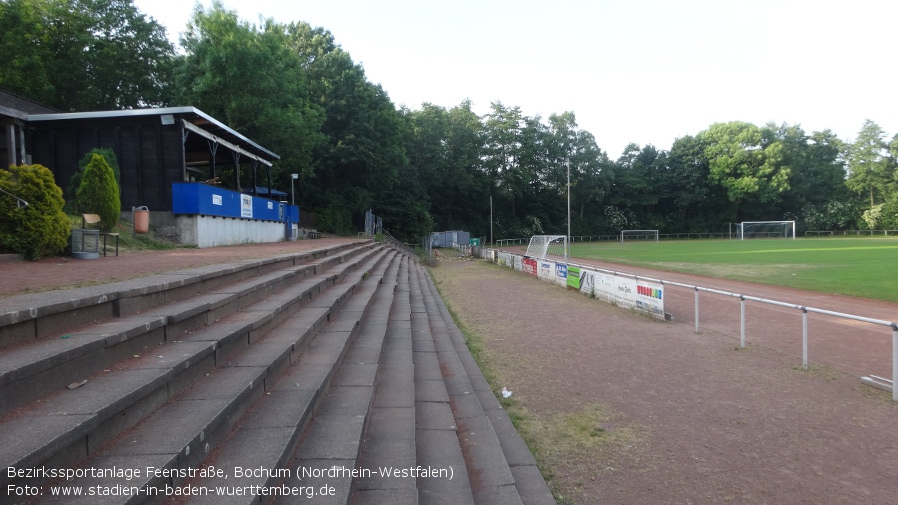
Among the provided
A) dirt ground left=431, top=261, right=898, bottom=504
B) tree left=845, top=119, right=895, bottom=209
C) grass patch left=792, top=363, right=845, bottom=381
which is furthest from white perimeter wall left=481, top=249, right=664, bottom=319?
tree left=845, top=119, right=895, bottom=209

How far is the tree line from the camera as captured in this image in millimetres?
27922

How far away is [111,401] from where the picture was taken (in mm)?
2678

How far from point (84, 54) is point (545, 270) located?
→ 28.9 metres

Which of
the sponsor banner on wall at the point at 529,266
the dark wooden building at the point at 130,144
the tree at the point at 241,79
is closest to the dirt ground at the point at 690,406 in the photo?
the dark wooden building at the point at 130,144

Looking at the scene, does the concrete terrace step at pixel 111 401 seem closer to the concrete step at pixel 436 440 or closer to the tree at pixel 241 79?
the concrete step at pixel 436 440

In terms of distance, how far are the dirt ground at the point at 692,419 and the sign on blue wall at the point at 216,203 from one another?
442 inches

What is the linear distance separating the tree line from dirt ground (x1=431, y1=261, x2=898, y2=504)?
1807cm

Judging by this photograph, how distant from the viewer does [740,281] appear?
1875 centimetres

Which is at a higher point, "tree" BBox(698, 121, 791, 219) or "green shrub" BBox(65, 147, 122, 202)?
"tree" BBox(698, 121, 791, 219)

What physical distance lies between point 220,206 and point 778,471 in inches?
691

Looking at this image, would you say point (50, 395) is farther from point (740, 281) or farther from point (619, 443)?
point (740, 281)

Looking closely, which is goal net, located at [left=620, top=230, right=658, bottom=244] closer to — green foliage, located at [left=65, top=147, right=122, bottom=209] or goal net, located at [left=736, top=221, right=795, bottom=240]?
goal net, located at [left=736, top=221, right=795, bottom=240]

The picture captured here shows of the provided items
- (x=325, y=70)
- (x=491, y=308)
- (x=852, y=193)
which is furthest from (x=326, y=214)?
(x=852, y=193)

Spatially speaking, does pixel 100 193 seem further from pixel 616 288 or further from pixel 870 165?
pixel 870 165
